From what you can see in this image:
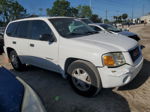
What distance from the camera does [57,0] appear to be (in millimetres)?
61531

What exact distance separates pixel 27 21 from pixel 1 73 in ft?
9.38

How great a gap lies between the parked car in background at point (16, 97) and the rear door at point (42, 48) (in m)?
1.72

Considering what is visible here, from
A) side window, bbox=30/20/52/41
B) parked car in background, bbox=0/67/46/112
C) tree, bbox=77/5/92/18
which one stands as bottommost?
parked car in background, bbox=0/67/46/112

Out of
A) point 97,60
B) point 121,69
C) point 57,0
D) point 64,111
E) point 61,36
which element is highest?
point 57,0

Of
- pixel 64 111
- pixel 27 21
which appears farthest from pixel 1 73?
pixel 27 21

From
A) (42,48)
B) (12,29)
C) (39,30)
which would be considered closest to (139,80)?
(42,48)

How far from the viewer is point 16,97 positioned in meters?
1.86

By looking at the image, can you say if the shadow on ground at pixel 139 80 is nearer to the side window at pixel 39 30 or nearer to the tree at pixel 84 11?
the side window at pixel 39 30

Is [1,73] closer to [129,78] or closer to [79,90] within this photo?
[79,90]

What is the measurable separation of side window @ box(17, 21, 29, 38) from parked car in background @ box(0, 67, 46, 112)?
2782 mm

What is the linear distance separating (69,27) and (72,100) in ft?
6.18

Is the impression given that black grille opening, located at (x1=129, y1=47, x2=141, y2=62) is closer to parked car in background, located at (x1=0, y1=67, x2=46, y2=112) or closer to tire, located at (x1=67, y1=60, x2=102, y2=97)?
tire, located at (x1=67, y1=60, x2=102, y2=97)

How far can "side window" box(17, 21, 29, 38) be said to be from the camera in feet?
15.9

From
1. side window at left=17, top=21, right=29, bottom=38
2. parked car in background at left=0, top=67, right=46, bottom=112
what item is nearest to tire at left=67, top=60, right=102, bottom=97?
parked car in background at left=0, top=67, right=46, bottom=112
